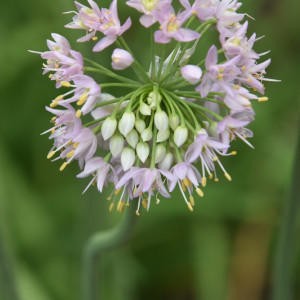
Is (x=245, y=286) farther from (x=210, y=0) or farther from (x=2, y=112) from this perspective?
(x=210, y=0)

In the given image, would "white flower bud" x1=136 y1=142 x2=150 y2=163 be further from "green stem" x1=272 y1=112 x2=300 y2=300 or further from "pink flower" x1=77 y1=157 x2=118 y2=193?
"green stem" x1=272 y1=112 x2=300 y2=300

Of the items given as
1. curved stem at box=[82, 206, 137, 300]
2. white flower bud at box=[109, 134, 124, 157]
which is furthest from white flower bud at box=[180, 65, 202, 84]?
curved stem at box=[82, 206, 137, 300]

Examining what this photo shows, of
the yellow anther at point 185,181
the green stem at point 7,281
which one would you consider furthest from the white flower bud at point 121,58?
the green stem at point 7,281

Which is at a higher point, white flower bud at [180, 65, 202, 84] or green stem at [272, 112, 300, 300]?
white flower bud at [180, 65, 202, 84]

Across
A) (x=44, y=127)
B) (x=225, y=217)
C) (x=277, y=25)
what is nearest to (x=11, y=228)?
(x=44, y=127)

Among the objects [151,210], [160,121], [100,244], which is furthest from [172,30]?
[151,210]
